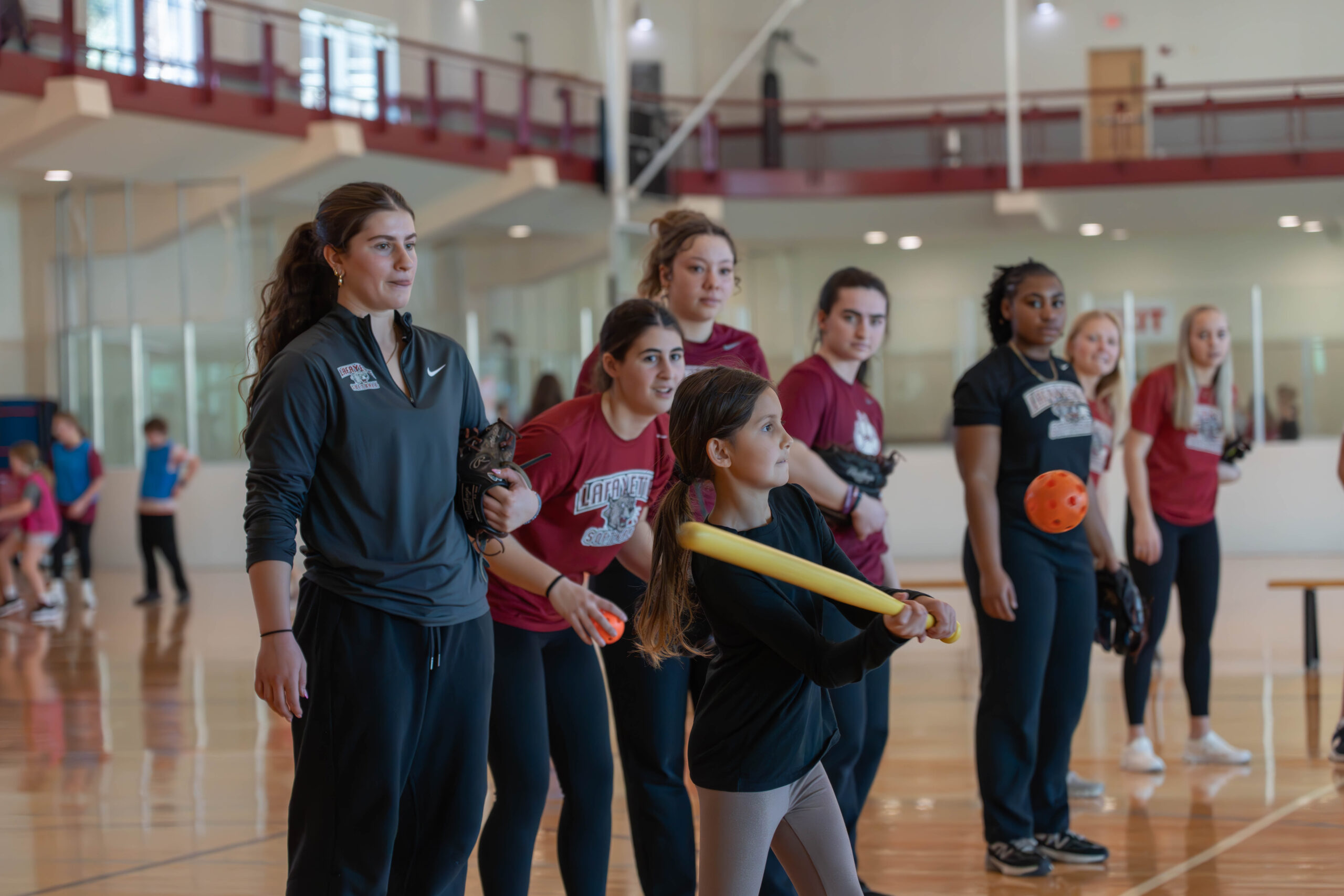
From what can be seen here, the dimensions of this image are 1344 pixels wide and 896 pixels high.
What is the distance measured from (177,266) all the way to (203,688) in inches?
302

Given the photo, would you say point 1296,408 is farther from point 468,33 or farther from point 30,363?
point 30,363

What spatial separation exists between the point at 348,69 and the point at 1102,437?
1093 cm

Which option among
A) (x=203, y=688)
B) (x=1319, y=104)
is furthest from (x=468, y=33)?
(x=203, y=688)

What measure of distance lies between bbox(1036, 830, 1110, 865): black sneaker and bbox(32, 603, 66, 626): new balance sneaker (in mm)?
8282

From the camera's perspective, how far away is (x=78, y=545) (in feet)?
36.0

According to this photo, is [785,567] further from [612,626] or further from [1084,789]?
[1084,789]

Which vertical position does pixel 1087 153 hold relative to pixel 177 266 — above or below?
above

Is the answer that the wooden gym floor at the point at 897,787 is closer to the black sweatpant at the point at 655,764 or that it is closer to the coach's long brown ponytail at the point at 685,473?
the black sweatpant at the point at 655,764

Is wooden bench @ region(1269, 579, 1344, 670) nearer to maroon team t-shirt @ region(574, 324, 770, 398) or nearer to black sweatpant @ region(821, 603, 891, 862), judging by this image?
black sweatpant @ region(821, 603, 891, 862)

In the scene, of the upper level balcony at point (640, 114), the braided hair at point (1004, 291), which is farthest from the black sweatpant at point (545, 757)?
the upper level balcony at point (640, 114)

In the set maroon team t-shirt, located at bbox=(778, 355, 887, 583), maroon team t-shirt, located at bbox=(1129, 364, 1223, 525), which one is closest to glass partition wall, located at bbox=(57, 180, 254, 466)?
maroon team t-shirt, located at bbox=(1129, 364, 1223, 525)

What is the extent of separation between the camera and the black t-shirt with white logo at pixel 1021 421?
352 centimetres

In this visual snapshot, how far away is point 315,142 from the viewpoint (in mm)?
12633

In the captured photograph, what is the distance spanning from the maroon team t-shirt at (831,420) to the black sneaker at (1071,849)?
0.92 meters
